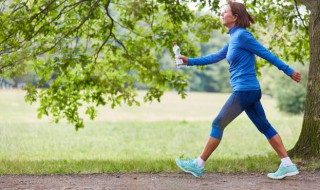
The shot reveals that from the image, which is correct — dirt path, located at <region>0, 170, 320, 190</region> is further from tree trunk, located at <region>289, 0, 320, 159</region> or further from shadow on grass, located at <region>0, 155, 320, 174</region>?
tree trunk, located at <region>289, 0, 320, 159</region>

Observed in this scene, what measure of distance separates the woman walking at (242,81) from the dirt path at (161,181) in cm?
20

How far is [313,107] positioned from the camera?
7.12 meters

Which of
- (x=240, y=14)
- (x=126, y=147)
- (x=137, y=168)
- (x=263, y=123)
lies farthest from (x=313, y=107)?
(x=126, y=147)

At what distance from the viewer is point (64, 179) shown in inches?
237

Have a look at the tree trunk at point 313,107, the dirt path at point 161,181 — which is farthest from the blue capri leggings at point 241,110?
the tree trunk at point 313,107

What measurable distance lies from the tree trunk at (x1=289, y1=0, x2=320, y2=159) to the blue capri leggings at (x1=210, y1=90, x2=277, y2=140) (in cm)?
149

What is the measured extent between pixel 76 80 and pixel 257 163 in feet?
15.8

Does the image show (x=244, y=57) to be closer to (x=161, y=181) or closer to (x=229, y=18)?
(x=229, y=18)

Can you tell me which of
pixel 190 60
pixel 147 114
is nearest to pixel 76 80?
pixel 190 60

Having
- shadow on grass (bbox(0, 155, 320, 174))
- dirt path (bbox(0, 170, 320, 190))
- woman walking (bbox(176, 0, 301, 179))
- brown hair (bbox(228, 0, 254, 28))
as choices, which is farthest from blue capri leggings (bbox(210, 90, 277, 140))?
shadow on grass (bbox(0, 155, 320, 174))

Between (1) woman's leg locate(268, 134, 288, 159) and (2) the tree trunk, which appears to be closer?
(1) woman's leg locate(268, 134, 288, 159)

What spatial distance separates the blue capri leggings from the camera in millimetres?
5605

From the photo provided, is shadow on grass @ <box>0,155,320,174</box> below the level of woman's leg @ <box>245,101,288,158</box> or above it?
below

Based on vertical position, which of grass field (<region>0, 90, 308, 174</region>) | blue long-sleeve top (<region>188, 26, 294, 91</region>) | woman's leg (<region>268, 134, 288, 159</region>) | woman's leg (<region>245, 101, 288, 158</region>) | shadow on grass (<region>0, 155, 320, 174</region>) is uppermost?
blue long-sleeve top (<region>188, 26, 294, 91</region>)
